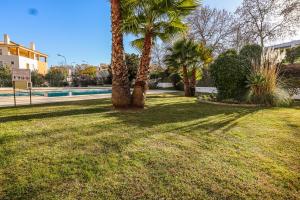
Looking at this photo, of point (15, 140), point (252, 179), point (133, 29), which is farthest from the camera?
point (133, 29)

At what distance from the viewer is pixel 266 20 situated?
2502cm

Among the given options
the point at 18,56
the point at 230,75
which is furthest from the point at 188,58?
the point at 18,56

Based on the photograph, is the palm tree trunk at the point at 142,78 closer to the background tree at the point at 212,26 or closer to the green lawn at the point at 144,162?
the green lawn at the point at 144,162

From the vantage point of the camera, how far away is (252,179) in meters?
2.75

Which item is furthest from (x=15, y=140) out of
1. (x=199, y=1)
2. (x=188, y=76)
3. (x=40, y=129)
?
(x=188, y=76)

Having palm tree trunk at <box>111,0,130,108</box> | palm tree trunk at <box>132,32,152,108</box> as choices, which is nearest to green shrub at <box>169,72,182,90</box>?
palm tree trunk at <box>132,32,152,108</box>

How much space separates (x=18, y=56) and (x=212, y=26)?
107 ft

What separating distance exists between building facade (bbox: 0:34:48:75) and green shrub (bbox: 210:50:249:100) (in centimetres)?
3098

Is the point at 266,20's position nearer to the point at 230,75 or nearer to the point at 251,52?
the point at 251,52

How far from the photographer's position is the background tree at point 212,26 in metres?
28.5

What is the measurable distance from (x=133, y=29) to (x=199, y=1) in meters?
2.59

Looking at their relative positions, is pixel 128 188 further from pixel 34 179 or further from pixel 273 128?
pixel 273 128

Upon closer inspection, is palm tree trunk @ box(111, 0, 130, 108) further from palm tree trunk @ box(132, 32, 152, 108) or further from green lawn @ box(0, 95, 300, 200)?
green lawn @ box(0, 95, 300, 200)

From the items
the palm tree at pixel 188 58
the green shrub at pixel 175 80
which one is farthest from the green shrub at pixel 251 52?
the green shrub at pixel 175 80
